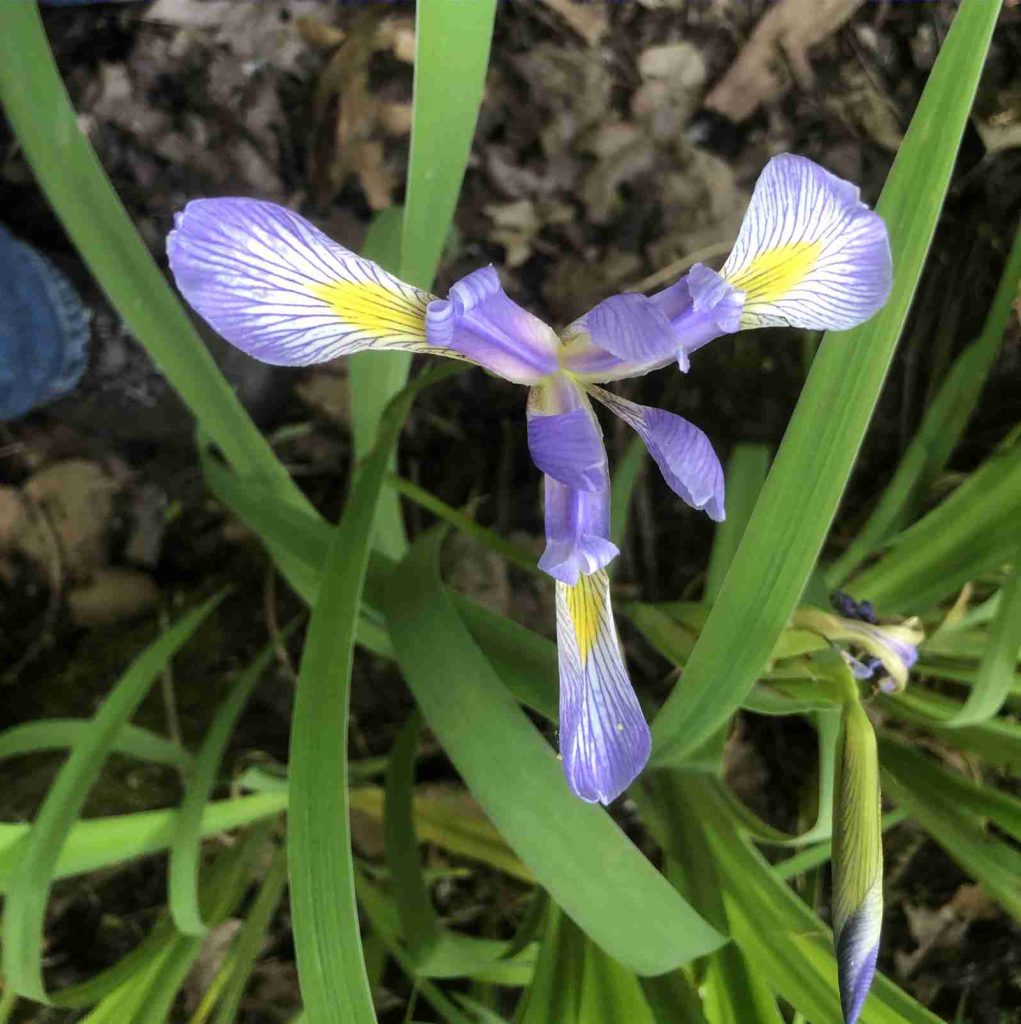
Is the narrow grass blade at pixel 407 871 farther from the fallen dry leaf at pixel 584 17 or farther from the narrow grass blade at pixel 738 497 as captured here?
the fallen dry leaf at pixel 584 17

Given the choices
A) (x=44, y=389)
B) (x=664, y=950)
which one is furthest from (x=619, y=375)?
(x=44, y=389)

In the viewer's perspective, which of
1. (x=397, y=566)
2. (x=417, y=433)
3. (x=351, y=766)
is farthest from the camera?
(x=417, y=433)

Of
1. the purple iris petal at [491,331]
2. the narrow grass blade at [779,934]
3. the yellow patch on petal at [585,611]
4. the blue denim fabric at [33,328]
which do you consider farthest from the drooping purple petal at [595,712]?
the blue denim fabric at [33,328]

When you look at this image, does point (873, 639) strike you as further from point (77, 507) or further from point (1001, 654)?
point (77, 507)

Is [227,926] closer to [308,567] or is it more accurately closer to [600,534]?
Result: [308,567]

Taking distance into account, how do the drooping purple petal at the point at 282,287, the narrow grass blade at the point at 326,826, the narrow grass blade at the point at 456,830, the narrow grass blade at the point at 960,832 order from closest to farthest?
the drooping purple petal at the point at 282,287, the narrow grass blade at the point at 326,826, the narrow grass blade at the point at 960,832, the narrow grass blade at the point at 456,830

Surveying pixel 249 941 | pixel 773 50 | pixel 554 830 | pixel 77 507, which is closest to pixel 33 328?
pixel 77 507
